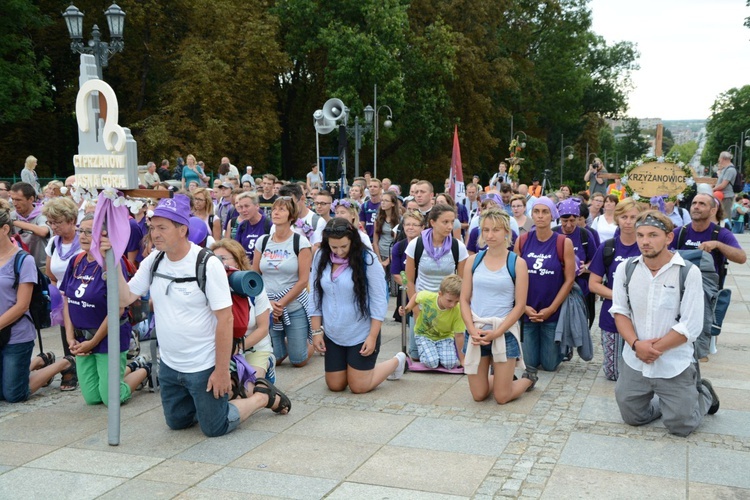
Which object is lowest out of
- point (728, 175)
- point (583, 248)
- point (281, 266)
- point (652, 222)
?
point (281, 266)

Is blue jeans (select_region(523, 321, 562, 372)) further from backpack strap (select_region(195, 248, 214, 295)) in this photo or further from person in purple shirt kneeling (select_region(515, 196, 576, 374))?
backpack strap (select_region(195, 248, 214, 295))

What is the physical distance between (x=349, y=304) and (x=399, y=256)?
2.11 m

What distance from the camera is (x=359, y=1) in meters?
34.3

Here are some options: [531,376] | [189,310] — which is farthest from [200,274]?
[531,376]

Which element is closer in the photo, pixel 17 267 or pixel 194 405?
pixel 194 405

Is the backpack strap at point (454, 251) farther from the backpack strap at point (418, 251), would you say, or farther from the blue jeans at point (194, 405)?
the blue jeans at point (194, 405)

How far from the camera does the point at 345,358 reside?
707cm

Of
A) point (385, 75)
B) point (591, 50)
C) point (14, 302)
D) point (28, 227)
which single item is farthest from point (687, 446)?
point (591, 50)

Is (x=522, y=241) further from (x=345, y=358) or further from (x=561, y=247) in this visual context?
(x=345, y=358)

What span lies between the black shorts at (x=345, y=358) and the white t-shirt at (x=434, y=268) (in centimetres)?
133

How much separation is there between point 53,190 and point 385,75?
2377cm

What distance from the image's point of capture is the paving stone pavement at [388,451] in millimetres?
4848

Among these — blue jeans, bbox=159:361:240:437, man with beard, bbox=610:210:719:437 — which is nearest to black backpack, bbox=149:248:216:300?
blue jeans, bbox=159:361:240:437

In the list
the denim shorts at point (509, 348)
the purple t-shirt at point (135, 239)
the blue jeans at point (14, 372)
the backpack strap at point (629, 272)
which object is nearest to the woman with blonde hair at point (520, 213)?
the denim shorts at point (509, 348)
